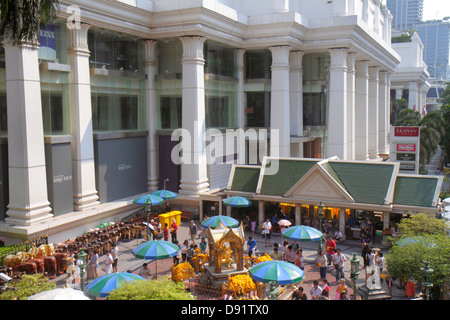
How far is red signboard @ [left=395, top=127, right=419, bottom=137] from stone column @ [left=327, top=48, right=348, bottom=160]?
4.16 m

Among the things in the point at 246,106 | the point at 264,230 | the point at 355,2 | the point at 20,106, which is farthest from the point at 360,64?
the point at 20,106

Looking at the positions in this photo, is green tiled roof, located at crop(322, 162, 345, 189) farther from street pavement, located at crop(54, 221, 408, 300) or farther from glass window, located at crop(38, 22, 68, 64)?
glass window, located at crop(38, 22, 68, 64)

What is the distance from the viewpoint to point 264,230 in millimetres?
24969

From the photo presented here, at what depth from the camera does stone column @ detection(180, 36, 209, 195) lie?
30.9m

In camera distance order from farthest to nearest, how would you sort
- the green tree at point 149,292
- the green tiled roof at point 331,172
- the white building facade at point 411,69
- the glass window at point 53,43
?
the white building facade at point 411,69, the green tiled roof at point 331,172, the glass window at point 53,43, the green tree at point 149,292

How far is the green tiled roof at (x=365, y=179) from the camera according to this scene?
25125 millimetres

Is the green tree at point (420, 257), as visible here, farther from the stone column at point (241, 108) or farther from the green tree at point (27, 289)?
the stone column at point (241, 108)

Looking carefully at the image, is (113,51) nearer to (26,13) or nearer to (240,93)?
(240,93)

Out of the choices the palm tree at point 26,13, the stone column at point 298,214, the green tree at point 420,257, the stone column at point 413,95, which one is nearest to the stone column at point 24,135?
the palm tree at point 26,13

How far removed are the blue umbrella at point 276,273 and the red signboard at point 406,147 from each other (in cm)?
2357

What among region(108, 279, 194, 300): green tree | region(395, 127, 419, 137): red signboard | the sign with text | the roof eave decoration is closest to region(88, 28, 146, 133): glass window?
the roof eave decoration

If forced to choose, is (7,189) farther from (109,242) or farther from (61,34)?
(61,34)
